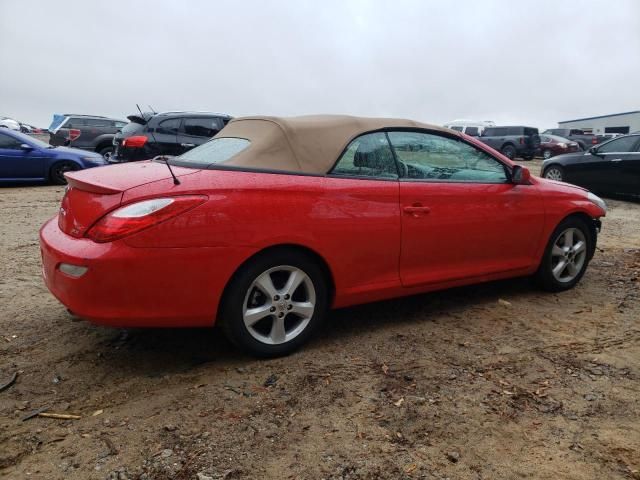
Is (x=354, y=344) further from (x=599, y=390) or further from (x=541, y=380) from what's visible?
(x=599, y=390)

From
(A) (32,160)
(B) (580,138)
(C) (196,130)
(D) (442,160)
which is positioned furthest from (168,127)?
(B) (580,138)

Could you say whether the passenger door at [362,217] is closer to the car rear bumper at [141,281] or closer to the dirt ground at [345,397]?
the dirt ground at [345,397]

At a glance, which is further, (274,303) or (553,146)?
(553,146)

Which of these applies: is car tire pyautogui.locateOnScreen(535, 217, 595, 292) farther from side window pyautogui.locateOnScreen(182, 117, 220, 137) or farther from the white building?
the white building

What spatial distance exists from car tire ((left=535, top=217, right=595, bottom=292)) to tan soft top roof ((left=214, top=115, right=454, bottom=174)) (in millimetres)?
1844

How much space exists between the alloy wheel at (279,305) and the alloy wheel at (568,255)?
2.45 metres

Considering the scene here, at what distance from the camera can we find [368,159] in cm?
366

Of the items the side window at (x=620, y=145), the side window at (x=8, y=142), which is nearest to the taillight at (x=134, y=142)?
the side window at (x=8, y=142)

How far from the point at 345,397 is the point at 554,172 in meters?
11.0

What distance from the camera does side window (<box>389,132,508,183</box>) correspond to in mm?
3838

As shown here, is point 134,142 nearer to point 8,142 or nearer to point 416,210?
point 8,142

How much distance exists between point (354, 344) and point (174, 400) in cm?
123

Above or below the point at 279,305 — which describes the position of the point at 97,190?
above

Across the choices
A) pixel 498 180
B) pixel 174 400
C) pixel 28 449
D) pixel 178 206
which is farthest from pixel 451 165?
pixel 28 449
